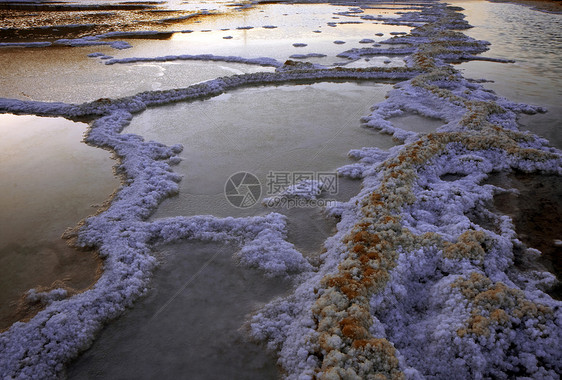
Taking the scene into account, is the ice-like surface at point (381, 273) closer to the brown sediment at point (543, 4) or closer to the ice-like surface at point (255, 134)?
the ice-like surface at point (255, 134)

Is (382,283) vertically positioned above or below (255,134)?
below

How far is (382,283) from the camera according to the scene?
4.94 meters

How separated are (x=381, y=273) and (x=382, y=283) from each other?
0.15 m

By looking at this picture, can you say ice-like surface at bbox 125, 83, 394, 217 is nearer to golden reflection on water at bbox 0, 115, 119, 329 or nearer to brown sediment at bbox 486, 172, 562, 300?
golden reflection on water at bbox 0, 115, 119, 329

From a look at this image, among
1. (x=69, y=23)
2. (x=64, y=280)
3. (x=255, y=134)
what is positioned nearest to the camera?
(x=64, y=280)

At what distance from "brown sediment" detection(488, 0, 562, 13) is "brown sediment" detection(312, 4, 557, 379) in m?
44.6

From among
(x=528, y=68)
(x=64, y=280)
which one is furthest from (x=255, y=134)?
(x=528, y=68)

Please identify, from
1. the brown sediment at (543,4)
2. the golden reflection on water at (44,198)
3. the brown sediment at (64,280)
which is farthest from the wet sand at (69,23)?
the brown sediment at (543,4)

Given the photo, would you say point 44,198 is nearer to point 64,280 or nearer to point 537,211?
point 64,280

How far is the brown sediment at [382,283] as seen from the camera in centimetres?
393

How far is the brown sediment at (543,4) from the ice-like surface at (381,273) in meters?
43.3

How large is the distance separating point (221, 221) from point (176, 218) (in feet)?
3.04

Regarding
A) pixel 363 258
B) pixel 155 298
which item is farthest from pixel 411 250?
pixel 155 298

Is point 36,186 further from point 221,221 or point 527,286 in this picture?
point 527,286
